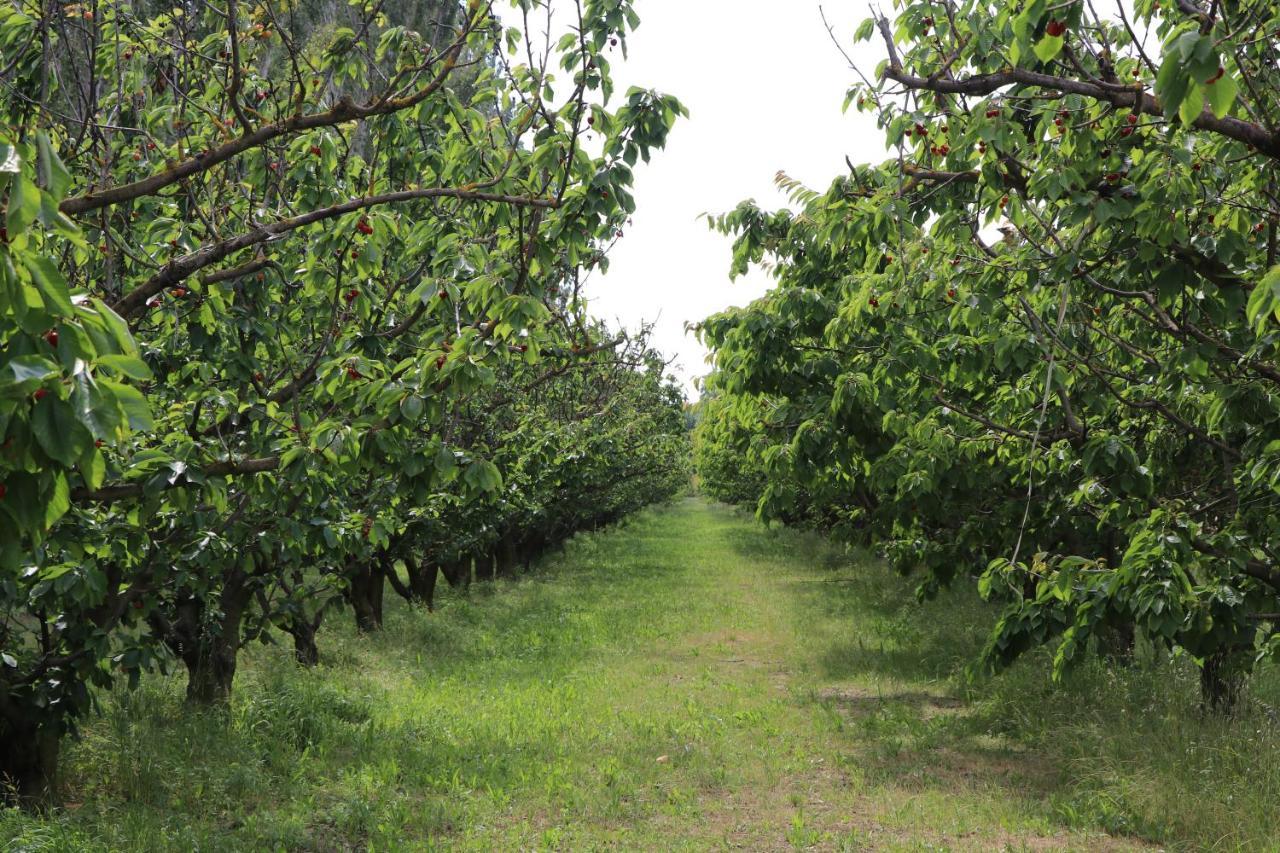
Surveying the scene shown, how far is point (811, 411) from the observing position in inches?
342

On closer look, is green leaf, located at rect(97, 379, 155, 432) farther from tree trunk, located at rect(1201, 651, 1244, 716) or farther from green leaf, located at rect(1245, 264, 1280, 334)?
tree trunk, located at rect(1201, 651, 1244, 716)

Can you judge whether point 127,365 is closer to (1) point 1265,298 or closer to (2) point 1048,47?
(2) point 1048,47

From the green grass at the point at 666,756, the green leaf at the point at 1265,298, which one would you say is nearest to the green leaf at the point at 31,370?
the green leaf at the point at 1265,298

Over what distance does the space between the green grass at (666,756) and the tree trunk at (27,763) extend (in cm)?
34

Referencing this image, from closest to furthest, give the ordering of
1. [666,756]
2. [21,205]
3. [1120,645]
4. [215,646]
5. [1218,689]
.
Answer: [21,205] < [1218,689] < [666,756] < [215,646] < [1120,645]

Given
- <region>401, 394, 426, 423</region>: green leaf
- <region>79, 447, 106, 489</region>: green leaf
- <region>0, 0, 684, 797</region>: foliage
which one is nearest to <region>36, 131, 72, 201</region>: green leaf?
<region>0, 0, 684, 797</region>: foliage

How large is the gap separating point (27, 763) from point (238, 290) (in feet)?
12.2

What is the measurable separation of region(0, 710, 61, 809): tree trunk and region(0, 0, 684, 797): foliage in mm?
23

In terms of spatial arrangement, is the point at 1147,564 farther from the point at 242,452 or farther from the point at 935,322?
the point at 242,452

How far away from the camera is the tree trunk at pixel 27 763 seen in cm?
661

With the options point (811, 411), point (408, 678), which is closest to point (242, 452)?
point (811, 411)

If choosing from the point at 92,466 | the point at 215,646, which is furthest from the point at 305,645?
the point at 92,466

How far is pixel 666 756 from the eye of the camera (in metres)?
9.21

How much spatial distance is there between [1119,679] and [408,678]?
330 inches
